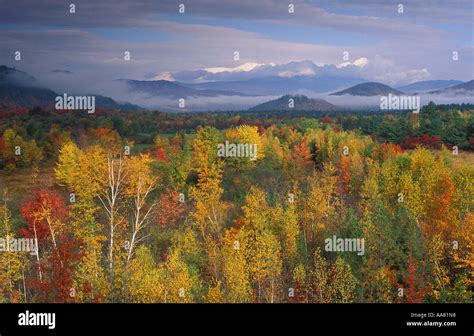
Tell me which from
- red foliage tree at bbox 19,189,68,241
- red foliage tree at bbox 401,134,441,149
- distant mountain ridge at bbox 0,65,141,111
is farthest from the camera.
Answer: red foliage tree at bbox 401,134,441,149

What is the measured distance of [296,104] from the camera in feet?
204

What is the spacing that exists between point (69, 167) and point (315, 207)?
2272 cm

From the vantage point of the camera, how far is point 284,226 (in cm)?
3819

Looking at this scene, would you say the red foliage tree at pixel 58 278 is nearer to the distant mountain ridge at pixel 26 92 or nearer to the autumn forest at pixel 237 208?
the autumn forest at pixel 237 208

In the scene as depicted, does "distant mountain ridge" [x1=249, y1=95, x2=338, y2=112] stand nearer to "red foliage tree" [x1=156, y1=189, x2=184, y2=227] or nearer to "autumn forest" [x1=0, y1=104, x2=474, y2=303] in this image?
"autumn forest" [x1=0, y1=104, x2=474, y2=303]

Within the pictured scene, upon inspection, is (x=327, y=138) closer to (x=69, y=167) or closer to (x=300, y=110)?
(x=300, y=110)

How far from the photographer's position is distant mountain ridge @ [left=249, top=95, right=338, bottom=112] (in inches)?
2392

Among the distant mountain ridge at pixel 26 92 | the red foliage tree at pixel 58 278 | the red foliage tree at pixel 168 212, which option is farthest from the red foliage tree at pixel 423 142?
the red foliage tree at pixel 58 278

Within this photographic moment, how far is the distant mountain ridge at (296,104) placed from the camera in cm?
6075

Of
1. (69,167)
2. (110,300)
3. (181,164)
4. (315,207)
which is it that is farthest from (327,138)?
(110,300)

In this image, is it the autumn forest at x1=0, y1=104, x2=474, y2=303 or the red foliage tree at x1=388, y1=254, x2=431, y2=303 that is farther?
the autumn forest at x1=0, y1=104, x2=474, y2=303

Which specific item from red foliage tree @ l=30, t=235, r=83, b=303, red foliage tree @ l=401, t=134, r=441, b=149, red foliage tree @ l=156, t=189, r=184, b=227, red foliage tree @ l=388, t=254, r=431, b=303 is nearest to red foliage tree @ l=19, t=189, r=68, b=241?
red foliage tree @ l=30, t=235, r=83, b=303

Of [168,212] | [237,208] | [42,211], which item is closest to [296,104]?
[237,208]
